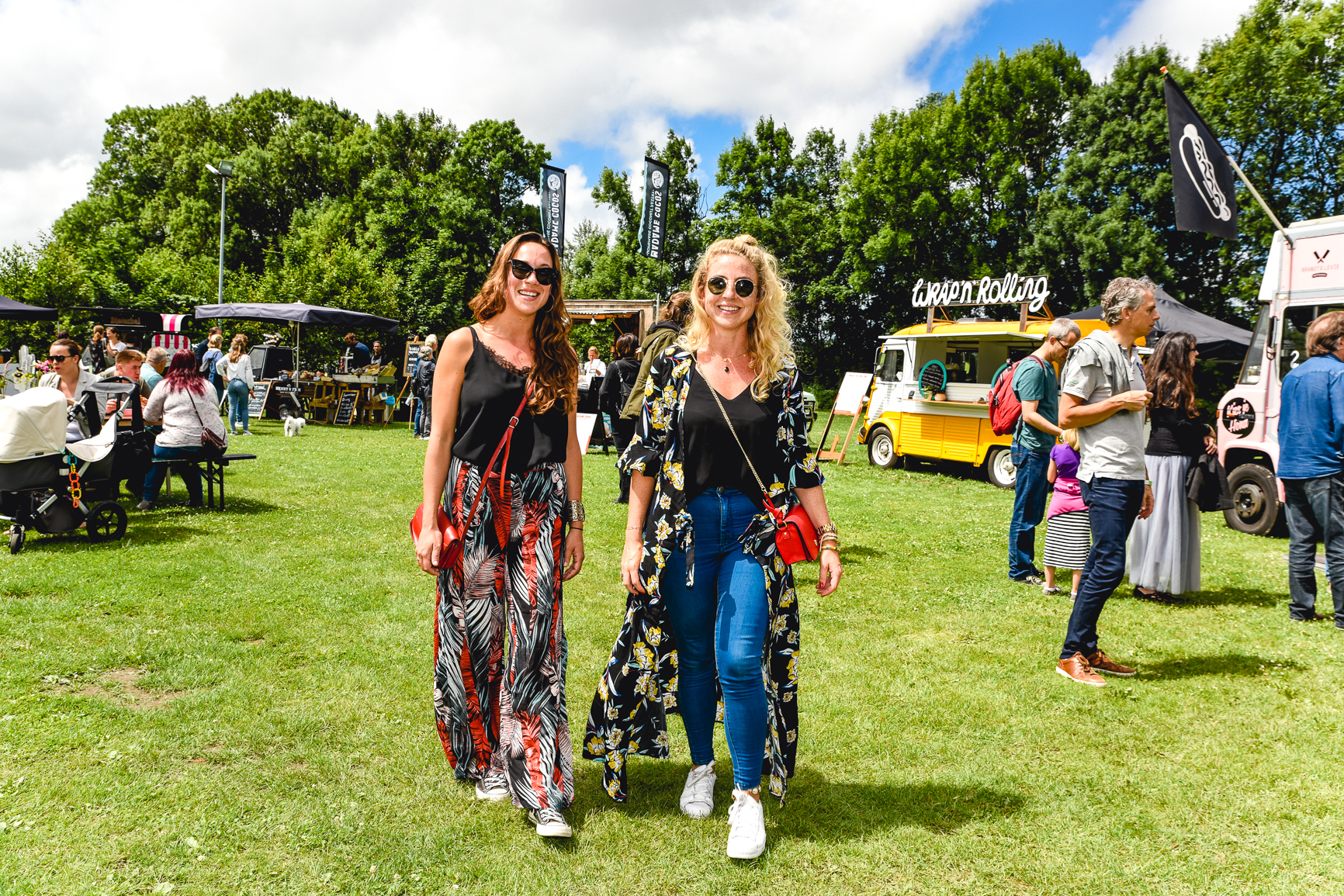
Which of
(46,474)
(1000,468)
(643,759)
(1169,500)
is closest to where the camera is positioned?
(643,759)

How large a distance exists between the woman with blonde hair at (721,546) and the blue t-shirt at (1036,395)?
4.17 m

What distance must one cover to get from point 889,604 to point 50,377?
10130 mm

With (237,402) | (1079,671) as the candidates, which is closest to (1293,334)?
(1079,671)

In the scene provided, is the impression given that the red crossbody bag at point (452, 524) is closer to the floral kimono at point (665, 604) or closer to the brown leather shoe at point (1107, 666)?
the floral kimono at point (665, 604)

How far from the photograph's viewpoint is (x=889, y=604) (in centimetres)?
618

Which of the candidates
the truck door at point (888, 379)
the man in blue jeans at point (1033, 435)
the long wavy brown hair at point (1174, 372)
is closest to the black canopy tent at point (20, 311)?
the truck door at point (888, 379)

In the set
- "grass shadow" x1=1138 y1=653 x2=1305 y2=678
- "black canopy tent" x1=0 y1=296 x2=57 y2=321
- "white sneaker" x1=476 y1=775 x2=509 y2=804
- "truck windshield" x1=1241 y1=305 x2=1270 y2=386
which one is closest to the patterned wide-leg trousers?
"white sneaker" x1=476 y1=775 x2=509 y2=804

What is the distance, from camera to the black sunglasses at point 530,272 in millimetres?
2996

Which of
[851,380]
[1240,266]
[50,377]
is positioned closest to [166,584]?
[50,377]

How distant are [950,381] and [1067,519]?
992 centimetres

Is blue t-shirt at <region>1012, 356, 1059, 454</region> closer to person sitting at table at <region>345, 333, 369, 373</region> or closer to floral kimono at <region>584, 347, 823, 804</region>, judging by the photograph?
floral kimono at <region>584, 347, 823, 804</region>

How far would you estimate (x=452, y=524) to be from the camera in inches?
115

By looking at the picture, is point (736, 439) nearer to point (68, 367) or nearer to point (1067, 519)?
point (1067, 519)

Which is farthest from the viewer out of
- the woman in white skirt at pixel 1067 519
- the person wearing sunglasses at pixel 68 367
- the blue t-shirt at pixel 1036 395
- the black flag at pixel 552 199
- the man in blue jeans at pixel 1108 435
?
the black flag at pixel 552 199
